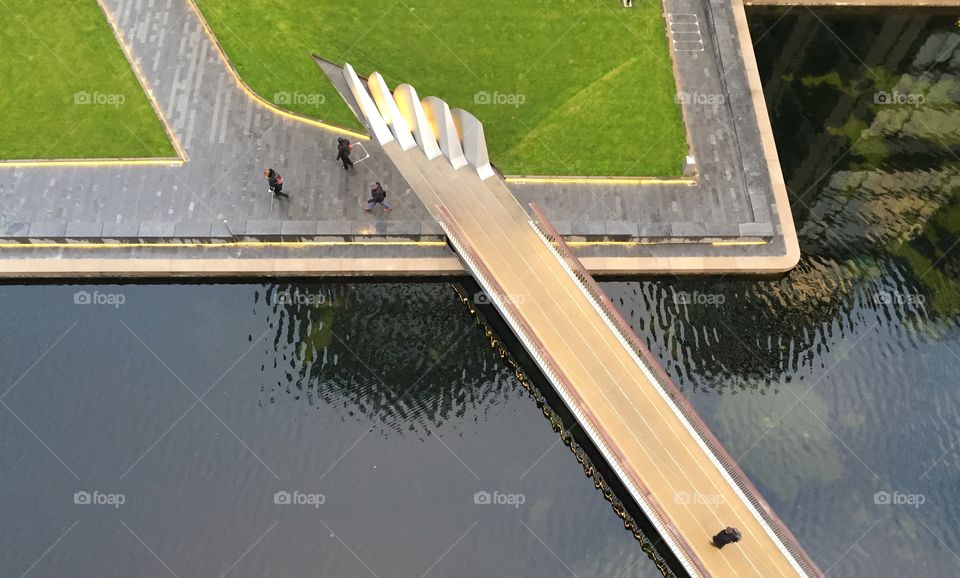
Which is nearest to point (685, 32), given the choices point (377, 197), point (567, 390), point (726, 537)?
point (377, 197)

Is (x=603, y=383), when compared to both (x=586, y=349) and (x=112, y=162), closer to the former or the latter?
(x=586, y=349)

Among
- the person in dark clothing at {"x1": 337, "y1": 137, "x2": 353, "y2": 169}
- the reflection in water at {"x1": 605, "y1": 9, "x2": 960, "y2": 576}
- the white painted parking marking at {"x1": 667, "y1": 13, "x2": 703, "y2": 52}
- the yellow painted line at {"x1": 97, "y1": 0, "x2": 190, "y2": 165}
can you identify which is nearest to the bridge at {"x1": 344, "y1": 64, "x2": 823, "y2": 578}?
the person in dark clothing at {"x1": 337, "y1": 137, "x2": 353, "y2": 169}

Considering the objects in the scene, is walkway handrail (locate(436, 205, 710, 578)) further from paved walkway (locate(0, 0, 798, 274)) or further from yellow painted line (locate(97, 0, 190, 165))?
yellow painted line (locate(97, 0, 190, 165))

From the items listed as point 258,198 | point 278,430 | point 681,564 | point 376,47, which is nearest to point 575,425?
point 681,564

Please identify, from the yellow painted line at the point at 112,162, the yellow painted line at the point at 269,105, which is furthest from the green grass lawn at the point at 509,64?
the yellow painted line at the point at 112,162

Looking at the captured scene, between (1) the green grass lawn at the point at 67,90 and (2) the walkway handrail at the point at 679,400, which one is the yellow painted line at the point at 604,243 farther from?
(1) the green grass lawn at the point at 67,90

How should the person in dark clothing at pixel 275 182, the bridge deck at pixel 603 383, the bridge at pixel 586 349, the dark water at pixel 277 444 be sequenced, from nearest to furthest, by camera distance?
Result: the bridge deck at pixel 603 383, the bridge at pixel 586 349, the dark water at pixel 277 444, the person in dark clothing at pixel 275 182
